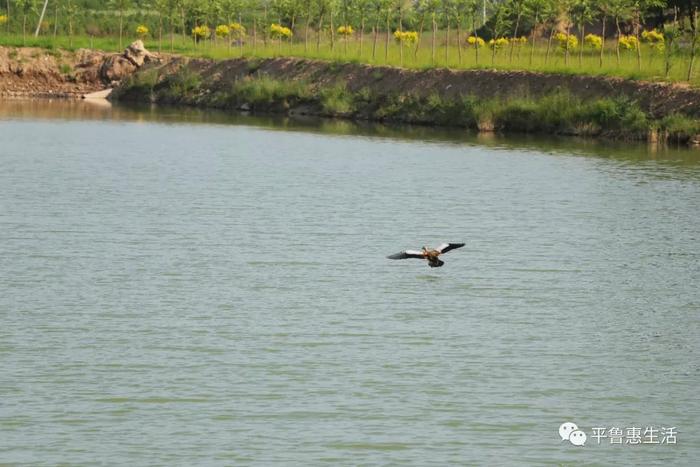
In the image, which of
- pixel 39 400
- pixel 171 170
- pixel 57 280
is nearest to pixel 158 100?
pixel 171 170

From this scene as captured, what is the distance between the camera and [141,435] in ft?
60.2

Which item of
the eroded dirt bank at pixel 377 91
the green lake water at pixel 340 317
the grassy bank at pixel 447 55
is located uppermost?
the grassy bank at pixel 447 55

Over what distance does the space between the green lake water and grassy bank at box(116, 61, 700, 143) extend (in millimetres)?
16996

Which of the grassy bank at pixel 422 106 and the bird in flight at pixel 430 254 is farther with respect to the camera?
→ the grassy bank at pixel 422 106

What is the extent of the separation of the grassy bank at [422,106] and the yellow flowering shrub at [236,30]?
11419 mm

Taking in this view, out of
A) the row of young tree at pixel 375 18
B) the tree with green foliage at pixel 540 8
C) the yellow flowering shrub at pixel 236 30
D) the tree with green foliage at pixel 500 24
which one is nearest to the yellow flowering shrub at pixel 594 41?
the row of young tree at pixel 375 18

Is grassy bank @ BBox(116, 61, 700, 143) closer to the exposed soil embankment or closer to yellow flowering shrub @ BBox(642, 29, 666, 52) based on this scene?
the exposed soil embankment

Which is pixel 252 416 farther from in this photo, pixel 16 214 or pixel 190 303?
pixel 16 214

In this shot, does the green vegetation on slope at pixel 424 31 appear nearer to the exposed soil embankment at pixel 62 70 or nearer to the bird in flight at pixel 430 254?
the exposed soil embankment at pixel 62 70

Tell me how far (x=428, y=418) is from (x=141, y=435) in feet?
12.3

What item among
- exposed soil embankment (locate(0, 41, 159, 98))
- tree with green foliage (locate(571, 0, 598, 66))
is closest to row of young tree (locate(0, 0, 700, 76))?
tree with green foliage (locate(571, 0, 598, 66))

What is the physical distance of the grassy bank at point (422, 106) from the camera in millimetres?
66000

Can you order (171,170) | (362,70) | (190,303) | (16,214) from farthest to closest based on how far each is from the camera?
(362,70), (171,170), (16,214), (190,303)

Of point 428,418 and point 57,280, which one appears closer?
point 428,418
